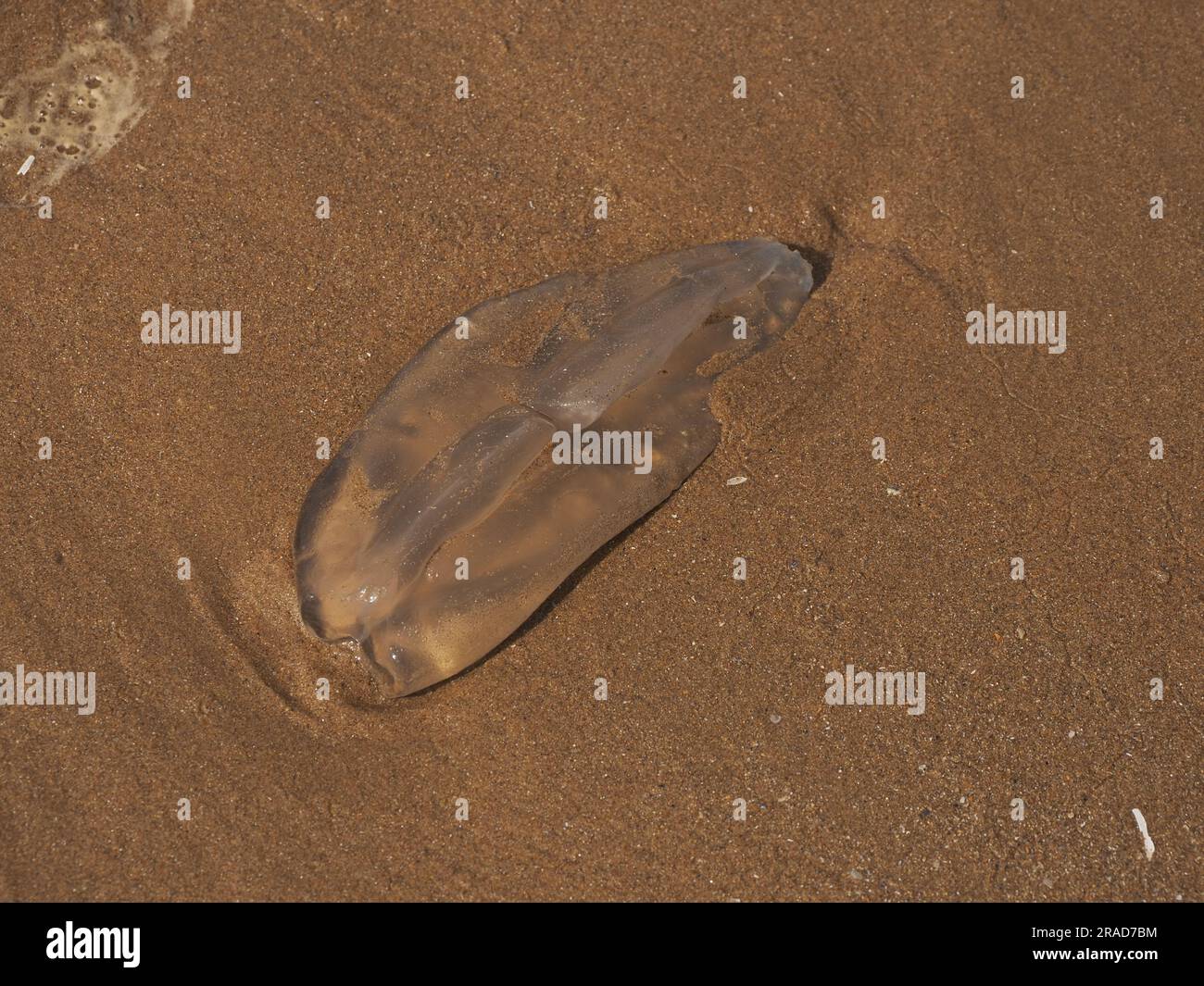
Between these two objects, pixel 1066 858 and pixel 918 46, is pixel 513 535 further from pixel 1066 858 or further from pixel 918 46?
pixel 918 46

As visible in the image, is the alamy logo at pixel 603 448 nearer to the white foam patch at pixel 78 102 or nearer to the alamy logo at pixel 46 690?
the alamy logo at pixel 46 690

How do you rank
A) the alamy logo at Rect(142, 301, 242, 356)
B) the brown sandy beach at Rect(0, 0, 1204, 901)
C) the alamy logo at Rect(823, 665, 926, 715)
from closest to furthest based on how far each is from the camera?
1. the brown sandy beach at Rect(0, 0, 1204, 901)
2. the alamy logo at Rect(823, 665, 926, 715)
3. the alamy logo at Rect(142, 301, 242, 356)

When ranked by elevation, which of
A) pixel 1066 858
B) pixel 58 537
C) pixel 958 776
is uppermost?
pixel 58 537

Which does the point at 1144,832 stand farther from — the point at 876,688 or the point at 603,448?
the point at 603,448

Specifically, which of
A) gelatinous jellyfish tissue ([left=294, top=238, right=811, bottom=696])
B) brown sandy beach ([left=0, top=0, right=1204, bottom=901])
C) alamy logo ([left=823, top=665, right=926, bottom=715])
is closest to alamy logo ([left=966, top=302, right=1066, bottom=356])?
brown sandy beach ([left=0, top=0, right=1204, bottom=901])

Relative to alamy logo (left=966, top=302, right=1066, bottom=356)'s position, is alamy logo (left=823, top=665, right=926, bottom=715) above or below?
below

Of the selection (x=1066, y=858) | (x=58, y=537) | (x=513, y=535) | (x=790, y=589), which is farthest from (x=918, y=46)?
(x=58, y=537)

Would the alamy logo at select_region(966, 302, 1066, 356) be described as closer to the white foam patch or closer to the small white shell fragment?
the small white shell fragment
